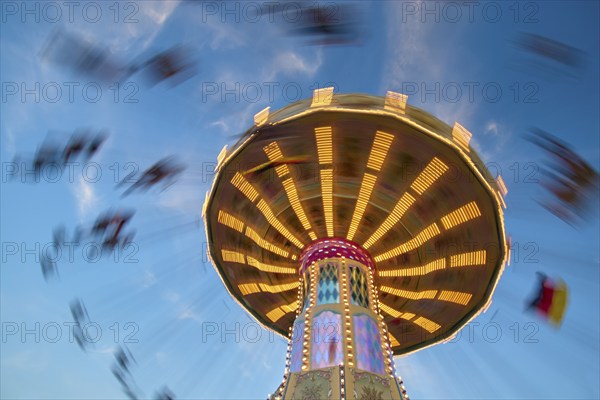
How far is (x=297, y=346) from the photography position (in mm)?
13117

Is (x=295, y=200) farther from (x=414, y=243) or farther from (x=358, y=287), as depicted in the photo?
(x=414, y=243)

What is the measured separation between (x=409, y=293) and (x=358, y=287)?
10.9 feet

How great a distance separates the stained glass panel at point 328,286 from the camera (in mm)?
13977

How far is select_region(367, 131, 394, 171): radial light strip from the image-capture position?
13672 mm

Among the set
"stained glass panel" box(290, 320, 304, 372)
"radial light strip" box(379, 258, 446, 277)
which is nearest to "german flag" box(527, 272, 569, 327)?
"radial light strip" box(379, 258, 446, 277)

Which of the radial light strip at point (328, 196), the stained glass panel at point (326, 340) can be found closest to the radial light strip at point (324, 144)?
the radial light strip at point (328, 196)

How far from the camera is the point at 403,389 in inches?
484

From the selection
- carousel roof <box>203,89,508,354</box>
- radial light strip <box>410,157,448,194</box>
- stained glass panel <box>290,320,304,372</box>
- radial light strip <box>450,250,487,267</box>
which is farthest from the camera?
radial light strip <box>450,250,487,267</box>

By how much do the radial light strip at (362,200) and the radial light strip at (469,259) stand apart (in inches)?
130

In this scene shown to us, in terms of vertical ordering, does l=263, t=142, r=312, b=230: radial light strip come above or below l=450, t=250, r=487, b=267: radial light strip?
above

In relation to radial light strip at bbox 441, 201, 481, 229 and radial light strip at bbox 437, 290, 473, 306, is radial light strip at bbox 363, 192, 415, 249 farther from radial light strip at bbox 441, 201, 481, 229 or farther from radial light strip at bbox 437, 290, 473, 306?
radial light strip at bbox 437, 290, 473, 306

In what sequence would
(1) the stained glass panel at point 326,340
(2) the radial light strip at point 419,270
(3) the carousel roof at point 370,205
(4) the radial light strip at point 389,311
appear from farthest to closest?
(4) the radial light strip at point 389,311 → (2) the radial light strip at point 419,270 → (3) the carousel roof at point 370,205 → (1) the stained glass panel at point 326,340

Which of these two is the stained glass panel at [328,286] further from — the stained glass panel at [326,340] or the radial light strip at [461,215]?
the radial light strip at [461,215]

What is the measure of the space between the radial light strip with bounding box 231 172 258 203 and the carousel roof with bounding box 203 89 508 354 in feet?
0.11
